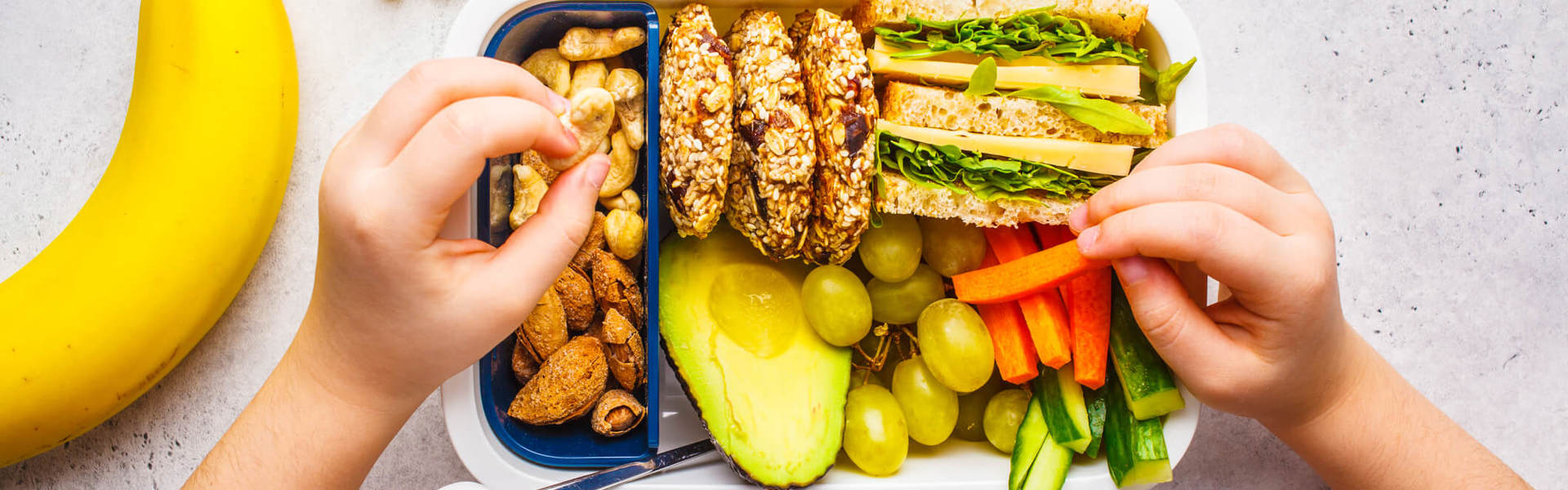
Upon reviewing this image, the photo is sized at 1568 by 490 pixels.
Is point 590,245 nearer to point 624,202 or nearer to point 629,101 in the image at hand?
point 624,202

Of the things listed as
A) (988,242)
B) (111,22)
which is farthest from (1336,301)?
(111,22)


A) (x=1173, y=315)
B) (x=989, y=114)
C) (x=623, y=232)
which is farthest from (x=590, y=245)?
(x=1173, y=315)

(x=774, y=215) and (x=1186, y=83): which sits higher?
(x=1186, y=83)

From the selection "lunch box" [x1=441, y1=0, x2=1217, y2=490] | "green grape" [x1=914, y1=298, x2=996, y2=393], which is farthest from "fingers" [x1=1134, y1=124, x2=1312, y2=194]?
"green grape" [x1=914, y1=298, x2=996, y2=393]

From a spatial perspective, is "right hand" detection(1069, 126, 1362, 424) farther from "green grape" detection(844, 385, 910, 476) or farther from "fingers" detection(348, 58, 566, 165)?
"fingers" detection(348, 58, 566, 165)

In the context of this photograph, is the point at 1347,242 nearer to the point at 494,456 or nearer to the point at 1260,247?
the point at 1260,247
